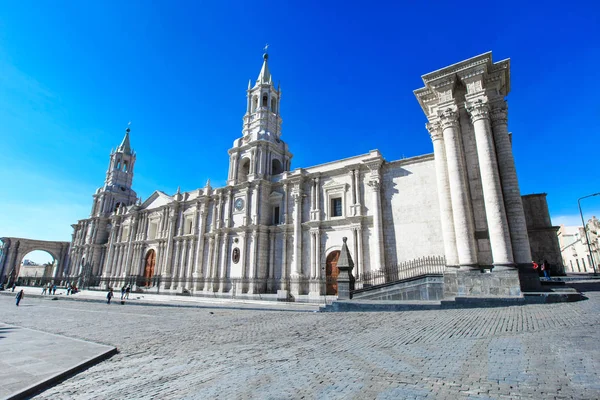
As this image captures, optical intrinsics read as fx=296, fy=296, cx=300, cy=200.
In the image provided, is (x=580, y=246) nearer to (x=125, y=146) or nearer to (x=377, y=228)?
(x=377, y=228)

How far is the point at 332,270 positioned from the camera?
72.6 feet

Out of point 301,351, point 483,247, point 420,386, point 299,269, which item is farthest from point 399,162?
point 420,386

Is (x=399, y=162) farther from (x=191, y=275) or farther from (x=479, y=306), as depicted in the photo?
(x=191, y=275)

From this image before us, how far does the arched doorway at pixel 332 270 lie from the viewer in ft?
70.4

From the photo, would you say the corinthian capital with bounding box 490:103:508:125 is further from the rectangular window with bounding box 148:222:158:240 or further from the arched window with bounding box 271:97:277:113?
the rectangular window with bounding box 148:222:158:240

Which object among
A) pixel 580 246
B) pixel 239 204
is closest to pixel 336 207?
pixel 239 204

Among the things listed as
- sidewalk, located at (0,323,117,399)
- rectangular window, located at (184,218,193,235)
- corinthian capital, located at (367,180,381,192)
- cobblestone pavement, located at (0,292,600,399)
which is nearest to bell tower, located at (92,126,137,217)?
rectangular window, located at (184,218,193,235)

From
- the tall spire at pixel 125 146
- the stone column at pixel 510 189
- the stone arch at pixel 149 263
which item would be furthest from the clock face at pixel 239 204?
the tall spire at pixel 125 146

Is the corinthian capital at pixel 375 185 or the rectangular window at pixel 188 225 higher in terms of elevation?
the corinthian capital at pixel 375 185

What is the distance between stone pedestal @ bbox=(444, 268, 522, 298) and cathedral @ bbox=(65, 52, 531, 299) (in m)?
0.10

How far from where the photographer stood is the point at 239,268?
85.1ft

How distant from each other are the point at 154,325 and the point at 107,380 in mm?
5874

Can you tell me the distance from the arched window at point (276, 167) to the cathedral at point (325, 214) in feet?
0.37

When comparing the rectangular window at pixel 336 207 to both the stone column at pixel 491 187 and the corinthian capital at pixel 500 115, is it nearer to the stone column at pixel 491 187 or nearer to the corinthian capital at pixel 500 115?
the stone column at pixel 491 187
